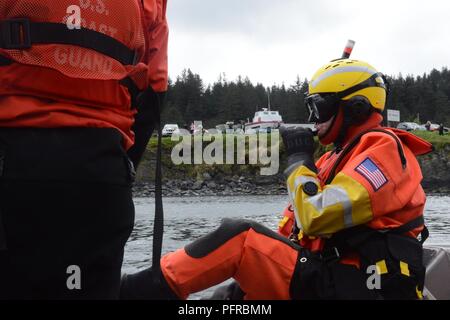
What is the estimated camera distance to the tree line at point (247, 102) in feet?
286

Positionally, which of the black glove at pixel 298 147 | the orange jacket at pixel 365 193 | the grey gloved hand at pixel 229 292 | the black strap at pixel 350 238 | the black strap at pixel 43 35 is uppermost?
the black strap at pixel 43 35

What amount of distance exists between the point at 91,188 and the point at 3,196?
265mm

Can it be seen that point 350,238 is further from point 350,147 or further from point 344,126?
point 344,126

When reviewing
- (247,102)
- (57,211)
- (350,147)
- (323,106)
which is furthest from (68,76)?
(247,102)

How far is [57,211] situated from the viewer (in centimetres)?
174

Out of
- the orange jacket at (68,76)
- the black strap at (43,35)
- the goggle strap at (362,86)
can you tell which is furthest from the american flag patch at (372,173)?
the black strap at (43,35)

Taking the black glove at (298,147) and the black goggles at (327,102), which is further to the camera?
the black goggles at (327,102)

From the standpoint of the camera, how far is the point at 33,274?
5.68ft

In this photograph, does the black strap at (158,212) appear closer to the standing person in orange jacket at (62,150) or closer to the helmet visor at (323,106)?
the standing person in orange jacket at (62,150)

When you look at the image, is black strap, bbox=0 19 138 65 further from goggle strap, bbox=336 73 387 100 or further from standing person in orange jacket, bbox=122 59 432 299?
goggle strap, bbox=336 73 387 100

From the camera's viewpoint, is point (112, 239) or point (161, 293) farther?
point (161, 293)

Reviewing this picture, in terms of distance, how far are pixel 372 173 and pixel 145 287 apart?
1.32 m

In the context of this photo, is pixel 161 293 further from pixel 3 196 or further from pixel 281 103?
pixel 281 103

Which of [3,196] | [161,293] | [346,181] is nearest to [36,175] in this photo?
[3,196]
